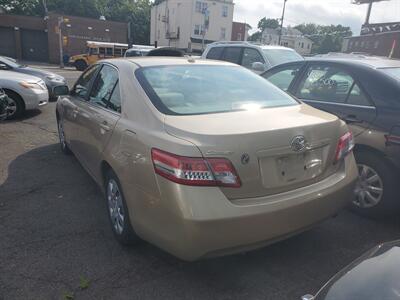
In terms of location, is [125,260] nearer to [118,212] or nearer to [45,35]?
[118,212]

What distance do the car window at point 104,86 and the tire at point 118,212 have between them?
2.56 feet

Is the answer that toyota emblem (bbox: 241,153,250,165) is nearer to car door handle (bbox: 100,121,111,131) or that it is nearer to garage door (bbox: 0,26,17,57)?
car door handle (bbox: 100,121,111,131)

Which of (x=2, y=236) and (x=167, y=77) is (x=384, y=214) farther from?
(x=2, y=236)

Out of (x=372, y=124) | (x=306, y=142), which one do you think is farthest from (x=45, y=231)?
(x=372, y=124)

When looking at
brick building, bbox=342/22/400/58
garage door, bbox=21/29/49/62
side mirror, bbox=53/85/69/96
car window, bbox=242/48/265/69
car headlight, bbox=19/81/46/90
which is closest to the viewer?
side mirror, bbox=53/85/69/96

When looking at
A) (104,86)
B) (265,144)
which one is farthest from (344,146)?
(104,86)

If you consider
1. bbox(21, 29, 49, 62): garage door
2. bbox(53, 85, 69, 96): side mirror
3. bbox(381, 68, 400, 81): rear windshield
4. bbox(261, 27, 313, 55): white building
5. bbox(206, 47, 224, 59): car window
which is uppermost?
bbox(261, 27, 313, 55): white building

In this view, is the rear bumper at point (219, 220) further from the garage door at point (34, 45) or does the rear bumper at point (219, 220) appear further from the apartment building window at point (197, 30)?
the apartment building window at point (197, 30)

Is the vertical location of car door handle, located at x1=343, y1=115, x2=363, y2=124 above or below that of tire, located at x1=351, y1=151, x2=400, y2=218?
above

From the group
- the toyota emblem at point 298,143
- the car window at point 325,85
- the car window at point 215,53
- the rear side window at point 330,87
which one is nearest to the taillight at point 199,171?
the toyota emblem at point 298,143

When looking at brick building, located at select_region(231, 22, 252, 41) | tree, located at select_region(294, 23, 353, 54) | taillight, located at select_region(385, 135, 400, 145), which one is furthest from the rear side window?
tree, located at select_region(294, 23, 353, 54)

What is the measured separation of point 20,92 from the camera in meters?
8.30

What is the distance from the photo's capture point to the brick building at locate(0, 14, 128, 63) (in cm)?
4128

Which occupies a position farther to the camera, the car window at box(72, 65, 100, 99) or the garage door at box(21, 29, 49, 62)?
the garage door at box(21, 29, 49, 62)
